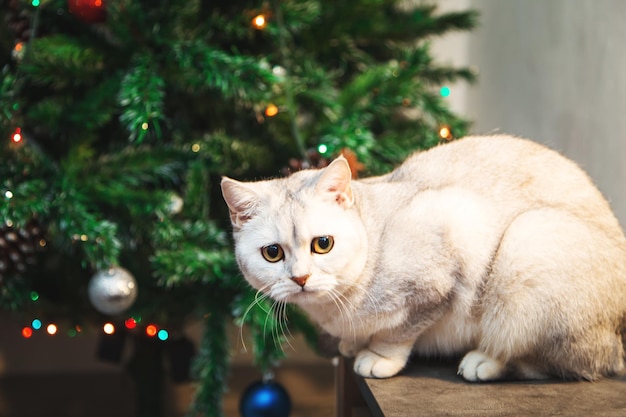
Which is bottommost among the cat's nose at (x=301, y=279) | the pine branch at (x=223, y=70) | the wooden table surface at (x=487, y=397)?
the wooden table surface at (x=487, y=397)

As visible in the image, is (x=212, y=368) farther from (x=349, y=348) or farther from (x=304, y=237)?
(x=304, y=237)

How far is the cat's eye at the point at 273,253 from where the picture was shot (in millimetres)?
925

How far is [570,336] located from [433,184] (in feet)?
0.88

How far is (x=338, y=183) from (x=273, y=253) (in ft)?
0.40

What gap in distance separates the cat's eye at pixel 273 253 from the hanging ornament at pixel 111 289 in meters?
0.49

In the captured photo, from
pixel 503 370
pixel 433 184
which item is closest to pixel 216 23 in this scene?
pixel 433 184

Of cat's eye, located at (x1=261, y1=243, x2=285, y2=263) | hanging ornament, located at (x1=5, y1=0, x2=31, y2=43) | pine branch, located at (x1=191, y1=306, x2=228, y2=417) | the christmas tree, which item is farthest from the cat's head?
hanging ornament, located at (x1=5, y1=0, x2=31, y2=43)

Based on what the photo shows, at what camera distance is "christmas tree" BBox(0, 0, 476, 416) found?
1.27 meters

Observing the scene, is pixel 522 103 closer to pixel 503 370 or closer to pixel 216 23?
pixel 216 23

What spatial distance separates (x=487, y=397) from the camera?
87cm

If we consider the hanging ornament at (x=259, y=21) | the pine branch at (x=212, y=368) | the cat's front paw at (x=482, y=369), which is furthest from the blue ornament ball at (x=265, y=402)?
the hanging ornament at (x=259, y=21)

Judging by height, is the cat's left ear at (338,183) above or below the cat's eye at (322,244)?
above

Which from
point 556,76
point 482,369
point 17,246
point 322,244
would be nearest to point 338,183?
point 322,244

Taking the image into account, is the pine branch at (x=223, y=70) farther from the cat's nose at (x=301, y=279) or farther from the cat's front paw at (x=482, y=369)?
the cat's front paw at (x=482, y=369)
